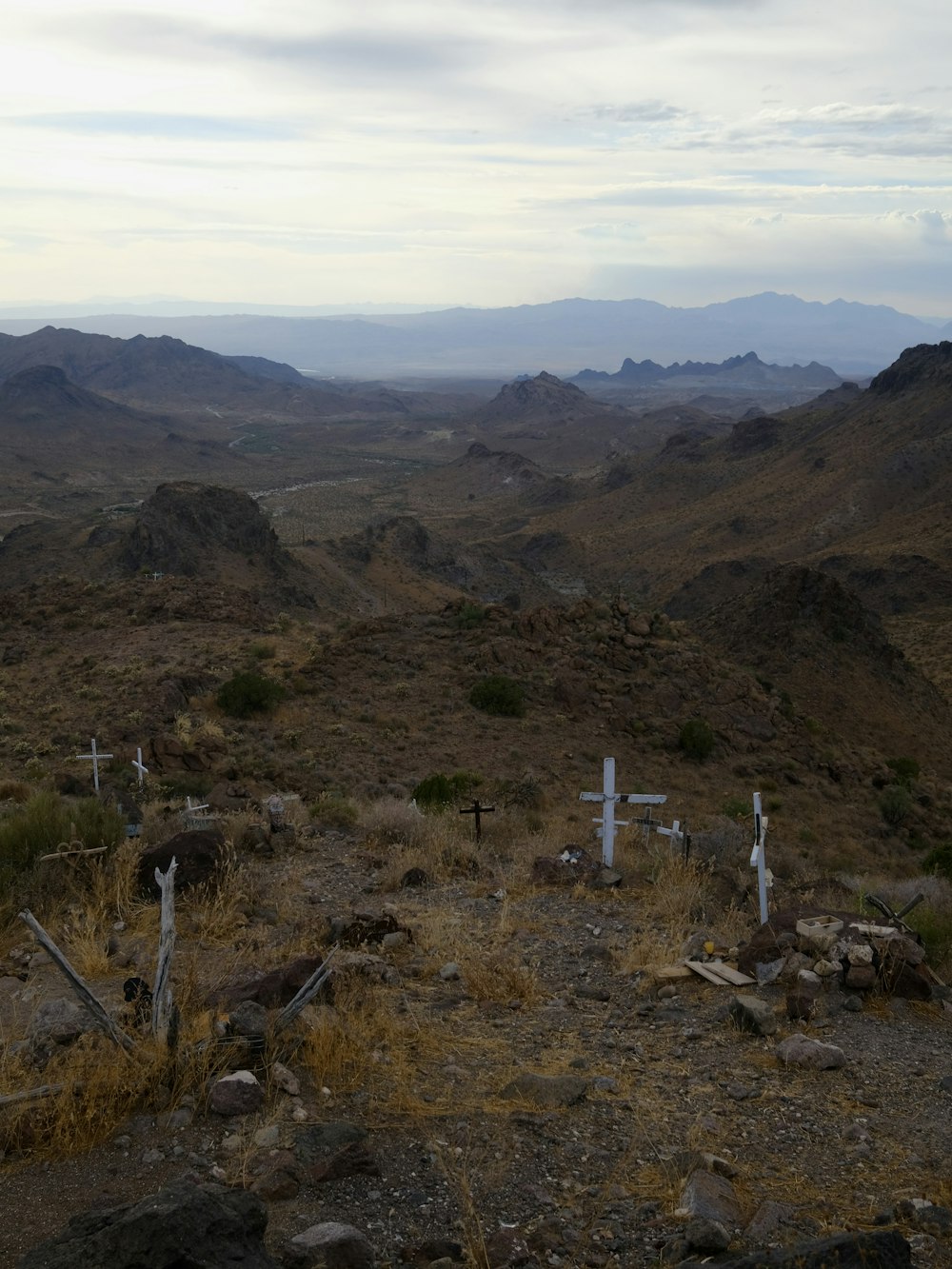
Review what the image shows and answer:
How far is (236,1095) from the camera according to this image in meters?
4.74

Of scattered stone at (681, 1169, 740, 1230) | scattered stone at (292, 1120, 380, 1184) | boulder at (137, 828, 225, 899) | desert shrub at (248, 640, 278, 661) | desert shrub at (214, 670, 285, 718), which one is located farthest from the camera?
desert shrub at (248, 640, 278, 661)

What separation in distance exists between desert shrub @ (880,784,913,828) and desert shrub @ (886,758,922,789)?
3.90 ft

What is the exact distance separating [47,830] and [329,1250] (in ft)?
17.4

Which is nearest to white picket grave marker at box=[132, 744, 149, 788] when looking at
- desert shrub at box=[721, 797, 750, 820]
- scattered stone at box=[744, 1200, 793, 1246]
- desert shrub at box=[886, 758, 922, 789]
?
desert shrub at box=[721, 797, 750, 820]

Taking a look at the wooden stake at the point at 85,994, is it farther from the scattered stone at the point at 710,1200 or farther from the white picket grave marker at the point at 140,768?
the white picket grave marker at the point at 140,768

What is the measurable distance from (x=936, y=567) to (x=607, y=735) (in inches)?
1328

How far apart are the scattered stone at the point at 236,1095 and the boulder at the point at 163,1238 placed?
1058mm

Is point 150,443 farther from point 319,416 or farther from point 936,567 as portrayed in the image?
point 936,567

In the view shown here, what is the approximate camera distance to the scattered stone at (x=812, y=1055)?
5375mm

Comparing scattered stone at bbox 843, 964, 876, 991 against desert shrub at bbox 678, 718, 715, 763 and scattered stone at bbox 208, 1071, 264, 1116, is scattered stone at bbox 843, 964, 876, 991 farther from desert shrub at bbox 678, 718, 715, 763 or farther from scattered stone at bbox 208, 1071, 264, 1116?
desert shrub at bbox 678, 718, 715, 763

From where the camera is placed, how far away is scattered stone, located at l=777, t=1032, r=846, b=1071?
5375 mm

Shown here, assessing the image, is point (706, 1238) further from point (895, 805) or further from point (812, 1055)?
point (895, 805)

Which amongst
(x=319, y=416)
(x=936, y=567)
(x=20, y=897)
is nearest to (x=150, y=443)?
(x=319, y=416)

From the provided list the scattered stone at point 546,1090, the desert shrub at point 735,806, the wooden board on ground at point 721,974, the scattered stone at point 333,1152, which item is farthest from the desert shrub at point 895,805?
Result: the scattered stone at point 333,1152
